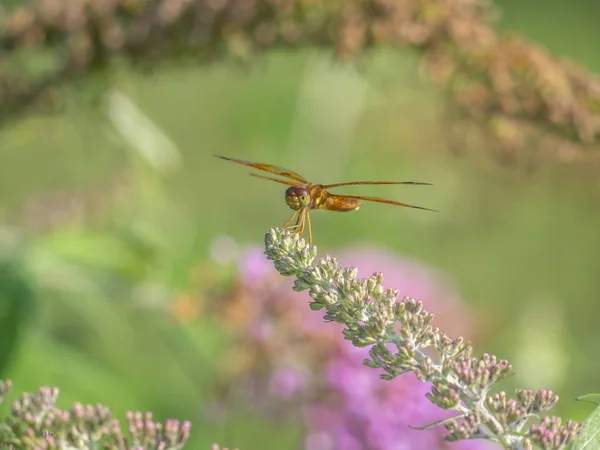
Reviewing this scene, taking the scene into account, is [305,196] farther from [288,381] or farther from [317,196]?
[288,381]

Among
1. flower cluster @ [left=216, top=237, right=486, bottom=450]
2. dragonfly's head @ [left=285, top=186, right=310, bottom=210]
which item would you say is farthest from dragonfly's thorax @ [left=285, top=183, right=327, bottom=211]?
flower cluster @ [left=216, top=237, right=486, bottom=450]

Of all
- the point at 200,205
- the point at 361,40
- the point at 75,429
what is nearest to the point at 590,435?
the point at 75,429

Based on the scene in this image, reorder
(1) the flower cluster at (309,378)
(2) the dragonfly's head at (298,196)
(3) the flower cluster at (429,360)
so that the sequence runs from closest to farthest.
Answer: (3) the flower cluster at (429,360)
(2) the dragonfly's head at (298,196)
(1) the flower cluster at (309,378)

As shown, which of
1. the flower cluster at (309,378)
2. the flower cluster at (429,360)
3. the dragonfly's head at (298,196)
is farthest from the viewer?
the flower cluster at (309,378)

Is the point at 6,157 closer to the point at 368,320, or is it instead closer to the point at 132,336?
the point at 132,336

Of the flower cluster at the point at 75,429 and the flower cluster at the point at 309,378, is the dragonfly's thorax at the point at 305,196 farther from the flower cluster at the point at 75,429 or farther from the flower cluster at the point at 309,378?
the flower cluster at the point at 309,378

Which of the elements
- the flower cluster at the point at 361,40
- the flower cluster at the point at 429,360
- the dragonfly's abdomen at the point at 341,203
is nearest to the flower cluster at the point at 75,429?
the flower cluster at the point at 429,360

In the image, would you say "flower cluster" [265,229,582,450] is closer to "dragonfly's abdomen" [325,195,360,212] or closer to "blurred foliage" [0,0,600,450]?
"dragonfly's abdomen" [325,195,360,212]
